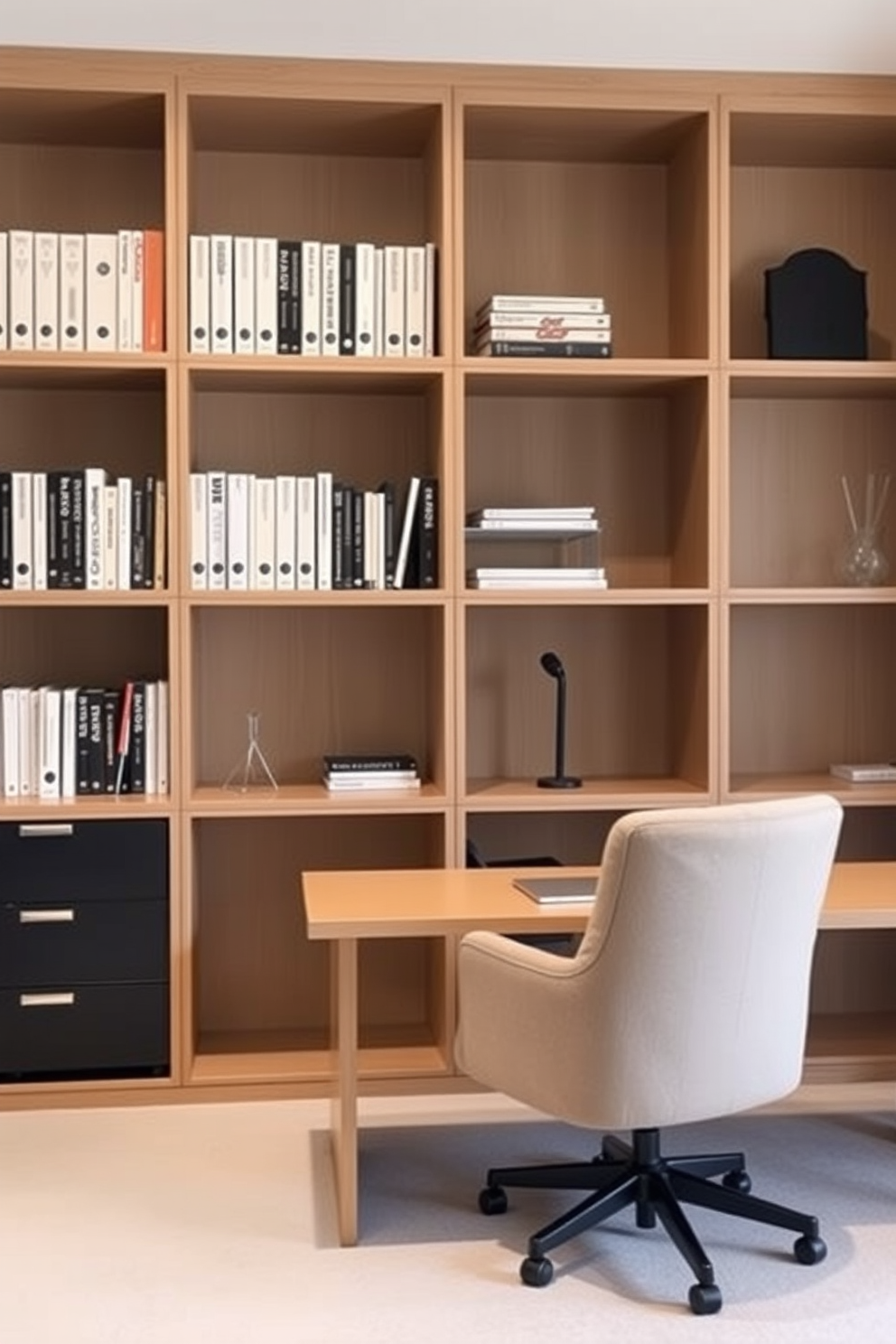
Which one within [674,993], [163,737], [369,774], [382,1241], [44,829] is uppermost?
[163,737]

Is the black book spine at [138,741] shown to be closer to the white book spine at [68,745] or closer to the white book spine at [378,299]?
the white book spine at [68,745]

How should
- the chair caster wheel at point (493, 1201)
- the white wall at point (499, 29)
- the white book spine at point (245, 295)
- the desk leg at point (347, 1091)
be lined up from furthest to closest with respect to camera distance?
the white book spine at point (245, 295) < the white wall at point (499, 29) < the chair caster wheel at point (493, 1201) < the desk leg at point (347, 1091)

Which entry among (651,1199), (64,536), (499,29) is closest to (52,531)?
(64,536)

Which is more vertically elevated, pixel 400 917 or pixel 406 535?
pixel 406 535

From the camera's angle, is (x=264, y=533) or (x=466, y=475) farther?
(x=466, y=475)

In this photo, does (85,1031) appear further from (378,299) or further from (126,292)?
(378,299)

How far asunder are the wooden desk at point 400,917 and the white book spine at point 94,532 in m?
1.02

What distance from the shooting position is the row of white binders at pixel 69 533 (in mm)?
→ 3768

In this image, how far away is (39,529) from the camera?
12.4ft

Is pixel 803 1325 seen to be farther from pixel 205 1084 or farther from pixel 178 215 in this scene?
pixel 178 215

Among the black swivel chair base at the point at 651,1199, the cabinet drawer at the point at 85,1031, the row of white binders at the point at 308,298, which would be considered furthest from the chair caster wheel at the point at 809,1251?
the row of white binders at the point at 308,298

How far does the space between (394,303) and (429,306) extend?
0.09 meters

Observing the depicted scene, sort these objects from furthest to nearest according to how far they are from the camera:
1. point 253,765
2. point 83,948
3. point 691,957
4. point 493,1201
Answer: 1. point 253,765
2. point 83,948
3. point 493,1201
4. point 691,957

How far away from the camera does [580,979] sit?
2.64 meters
